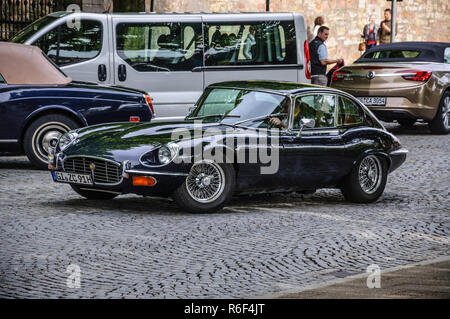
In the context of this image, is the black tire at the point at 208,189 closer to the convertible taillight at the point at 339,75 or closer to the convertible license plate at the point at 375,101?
the convertible license plate at the point at 375,101

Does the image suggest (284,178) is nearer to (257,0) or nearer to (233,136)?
(233,136)

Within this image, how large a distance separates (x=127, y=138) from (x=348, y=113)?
8.54 feet

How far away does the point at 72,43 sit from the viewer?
14.8m

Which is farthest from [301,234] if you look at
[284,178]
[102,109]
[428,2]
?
[428,2]

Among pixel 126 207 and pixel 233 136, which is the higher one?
pixel 233 136

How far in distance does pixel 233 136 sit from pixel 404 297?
3630mm

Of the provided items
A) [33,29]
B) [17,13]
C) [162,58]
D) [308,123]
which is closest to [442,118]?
[162,58]

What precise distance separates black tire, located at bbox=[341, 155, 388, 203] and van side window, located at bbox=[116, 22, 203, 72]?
5.76 metres

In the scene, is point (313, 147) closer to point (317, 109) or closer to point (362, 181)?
point (317, 109)

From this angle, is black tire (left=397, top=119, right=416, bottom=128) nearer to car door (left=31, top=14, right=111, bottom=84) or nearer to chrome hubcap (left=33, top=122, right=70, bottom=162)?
car door (left=31, top=14, right=111, bottom=84)

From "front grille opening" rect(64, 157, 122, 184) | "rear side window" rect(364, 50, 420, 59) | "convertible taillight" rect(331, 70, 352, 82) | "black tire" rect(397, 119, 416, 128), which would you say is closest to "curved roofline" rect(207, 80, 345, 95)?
"front grille opening" rect(64, 157, 122, 184)

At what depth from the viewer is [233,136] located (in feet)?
29.9

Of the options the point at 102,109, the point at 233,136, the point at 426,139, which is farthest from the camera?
the point at 426,139

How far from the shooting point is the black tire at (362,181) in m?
10.1
